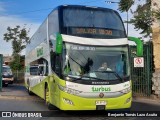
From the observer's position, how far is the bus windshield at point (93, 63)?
12188mm

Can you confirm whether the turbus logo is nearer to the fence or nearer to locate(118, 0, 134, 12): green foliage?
the fence

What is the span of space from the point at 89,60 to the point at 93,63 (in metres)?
0.17

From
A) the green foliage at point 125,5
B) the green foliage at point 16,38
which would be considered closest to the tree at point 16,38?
the green foliage at point 16,38

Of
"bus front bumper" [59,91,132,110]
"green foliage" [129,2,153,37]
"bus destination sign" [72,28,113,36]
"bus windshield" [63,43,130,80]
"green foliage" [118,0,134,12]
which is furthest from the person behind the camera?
"green foliage" [118,0,134,12]

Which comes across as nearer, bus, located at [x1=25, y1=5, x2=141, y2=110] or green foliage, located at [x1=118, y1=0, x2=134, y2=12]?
bus, located at [x1=25, y1=5, x2=141, y2=110]

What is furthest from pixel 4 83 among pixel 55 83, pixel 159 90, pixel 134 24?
pixel 55 83

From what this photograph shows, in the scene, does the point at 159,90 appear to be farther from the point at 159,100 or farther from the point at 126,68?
the point at 126,68

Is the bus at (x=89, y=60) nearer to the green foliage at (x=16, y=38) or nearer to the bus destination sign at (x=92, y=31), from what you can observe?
the bus destination sign at (x=92, y=31)

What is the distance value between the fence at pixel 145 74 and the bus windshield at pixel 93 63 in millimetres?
8712

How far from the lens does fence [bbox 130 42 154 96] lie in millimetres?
21406

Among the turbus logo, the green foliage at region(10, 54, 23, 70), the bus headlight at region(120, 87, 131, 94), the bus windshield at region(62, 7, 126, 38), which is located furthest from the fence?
the green foliage at region(10, 54, 23, 70)

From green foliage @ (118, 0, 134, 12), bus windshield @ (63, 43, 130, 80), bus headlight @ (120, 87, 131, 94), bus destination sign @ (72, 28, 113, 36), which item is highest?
green foliage @ (118, 0, 134, 12)

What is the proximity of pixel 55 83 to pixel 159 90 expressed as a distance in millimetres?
9019

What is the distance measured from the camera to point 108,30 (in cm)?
1282
